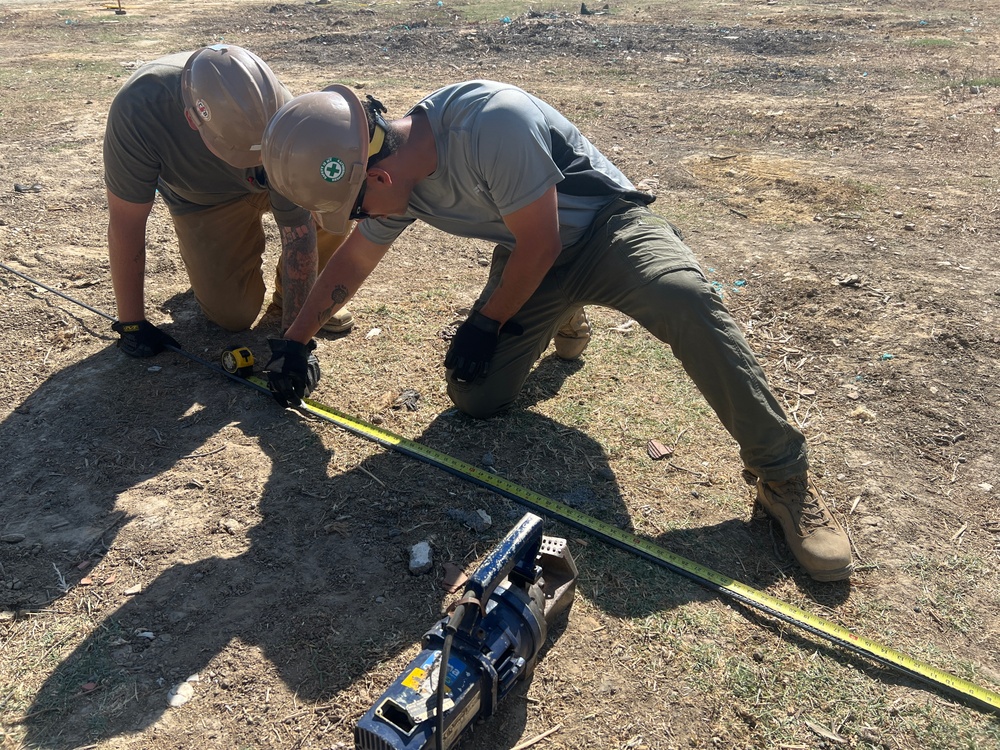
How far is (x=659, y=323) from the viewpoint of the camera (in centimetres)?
335

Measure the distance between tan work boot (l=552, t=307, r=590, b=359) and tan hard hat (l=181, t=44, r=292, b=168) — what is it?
1855mm

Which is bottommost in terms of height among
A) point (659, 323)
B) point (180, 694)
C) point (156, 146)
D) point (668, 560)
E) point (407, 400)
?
point (180, 694)

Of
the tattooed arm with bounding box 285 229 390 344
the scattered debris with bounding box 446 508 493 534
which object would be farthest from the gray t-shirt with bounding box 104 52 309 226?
the scattered debris with bounding box 446 508 493 534

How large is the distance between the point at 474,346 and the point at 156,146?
196 cm

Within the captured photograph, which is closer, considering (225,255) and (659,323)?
(659,323)

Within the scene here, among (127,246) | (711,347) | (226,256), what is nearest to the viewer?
(711,347)

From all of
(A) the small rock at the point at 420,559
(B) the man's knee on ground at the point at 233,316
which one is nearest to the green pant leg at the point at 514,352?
(A) the small rock at the point at 420,559

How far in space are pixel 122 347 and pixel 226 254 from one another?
787mm

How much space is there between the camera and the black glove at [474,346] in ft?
11.7

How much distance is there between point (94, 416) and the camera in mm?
4012

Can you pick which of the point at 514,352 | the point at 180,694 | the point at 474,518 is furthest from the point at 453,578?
the point at 514,352

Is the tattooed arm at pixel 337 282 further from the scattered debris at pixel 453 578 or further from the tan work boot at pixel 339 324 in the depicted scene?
the scattered debris at pixel 453 578

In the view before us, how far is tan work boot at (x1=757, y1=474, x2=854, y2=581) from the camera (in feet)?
10.1

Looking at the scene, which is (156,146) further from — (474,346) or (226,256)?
(474,346)
